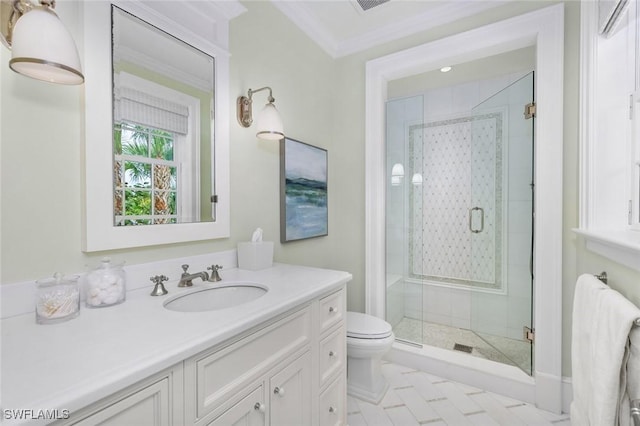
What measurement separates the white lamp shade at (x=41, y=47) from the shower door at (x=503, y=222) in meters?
2.39

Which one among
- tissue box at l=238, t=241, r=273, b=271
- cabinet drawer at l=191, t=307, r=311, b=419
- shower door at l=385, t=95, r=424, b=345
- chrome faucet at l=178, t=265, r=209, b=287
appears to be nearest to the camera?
cabinet drawer at l=191, t=307, r=311, b=419

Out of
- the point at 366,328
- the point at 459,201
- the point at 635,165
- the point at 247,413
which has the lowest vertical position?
the point at 366,328

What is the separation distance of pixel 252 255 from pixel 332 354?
2.02ft

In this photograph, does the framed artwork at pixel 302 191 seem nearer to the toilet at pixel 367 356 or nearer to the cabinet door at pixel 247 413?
the toilet at pixel 367 356

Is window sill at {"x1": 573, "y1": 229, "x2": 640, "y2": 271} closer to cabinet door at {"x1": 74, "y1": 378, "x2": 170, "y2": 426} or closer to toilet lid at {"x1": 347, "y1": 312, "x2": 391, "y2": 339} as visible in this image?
toilet lid at {"x1": 347, "y1": 312, "x2": 391, "y2": 339}

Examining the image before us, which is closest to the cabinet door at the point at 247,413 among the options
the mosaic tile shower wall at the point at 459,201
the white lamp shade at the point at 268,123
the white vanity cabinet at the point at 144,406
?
the white vanity cabinet at the point at 144,406

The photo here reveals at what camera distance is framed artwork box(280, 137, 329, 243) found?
189 cm

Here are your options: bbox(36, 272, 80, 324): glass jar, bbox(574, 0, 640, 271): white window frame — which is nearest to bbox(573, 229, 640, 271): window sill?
bbox(574, 0, 640, 271): white window frame

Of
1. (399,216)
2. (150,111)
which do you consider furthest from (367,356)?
(150,111)

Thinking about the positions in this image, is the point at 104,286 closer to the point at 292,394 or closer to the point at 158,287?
the point at 158,287

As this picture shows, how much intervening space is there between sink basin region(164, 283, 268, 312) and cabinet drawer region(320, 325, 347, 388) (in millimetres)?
374

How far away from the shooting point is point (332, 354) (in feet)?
4.40

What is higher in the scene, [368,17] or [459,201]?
[368,17]

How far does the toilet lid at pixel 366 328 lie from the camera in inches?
69.7
